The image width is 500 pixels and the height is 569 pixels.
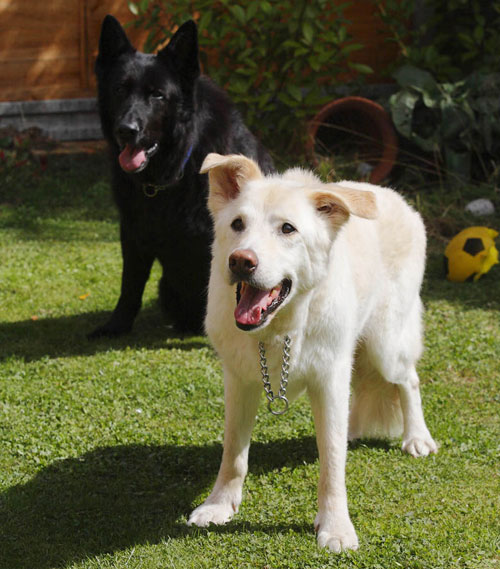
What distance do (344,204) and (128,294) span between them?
2654 mm

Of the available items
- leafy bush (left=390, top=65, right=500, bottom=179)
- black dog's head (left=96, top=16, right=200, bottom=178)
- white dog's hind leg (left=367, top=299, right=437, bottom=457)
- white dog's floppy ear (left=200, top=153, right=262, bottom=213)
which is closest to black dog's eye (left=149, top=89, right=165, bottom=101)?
black dog's head (left=96, top=16, right=200, bottom=178)

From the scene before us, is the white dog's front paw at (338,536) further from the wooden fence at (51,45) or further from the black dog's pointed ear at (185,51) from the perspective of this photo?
the wooden fence at (51,45)

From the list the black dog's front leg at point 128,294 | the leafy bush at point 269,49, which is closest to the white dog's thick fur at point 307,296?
the black dog's front leg at point 128,294

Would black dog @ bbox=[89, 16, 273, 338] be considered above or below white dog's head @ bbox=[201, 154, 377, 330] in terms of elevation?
below

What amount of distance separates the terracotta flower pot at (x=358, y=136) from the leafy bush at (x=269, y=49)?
23 centimetres

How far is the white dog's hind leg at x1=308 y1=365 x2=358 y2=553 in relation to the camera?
9.57ft

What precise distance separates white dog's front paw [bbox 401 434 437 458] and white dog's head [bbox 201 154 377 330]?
131cm

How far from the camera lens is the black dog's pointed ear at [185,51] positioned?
445 centimetres

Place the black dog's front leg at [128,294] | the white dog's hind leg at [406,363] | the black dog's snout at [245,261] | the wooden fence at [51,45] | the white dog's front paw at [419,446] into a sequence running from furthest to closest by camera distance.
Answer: the wooden fence at [51,45] → the black dog's front leg at [128,294] → the white dog's front paw at [419,446] → the white dog's hind leg at [406,363] → the black dog's snout at [245,261]

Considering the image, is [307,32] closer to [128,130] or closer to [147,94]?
[147,94]

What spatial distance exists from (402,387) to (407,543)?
2.97 feet

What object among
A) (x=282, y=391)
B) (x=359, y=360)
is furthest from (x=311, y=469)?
(x=282, y=391)

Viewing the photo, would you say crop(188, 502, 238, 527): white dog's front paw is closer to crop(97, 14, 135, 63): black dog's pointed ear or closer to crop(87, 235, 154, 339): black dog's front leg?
crop(87, 235, 154, 339): black dog's front leg

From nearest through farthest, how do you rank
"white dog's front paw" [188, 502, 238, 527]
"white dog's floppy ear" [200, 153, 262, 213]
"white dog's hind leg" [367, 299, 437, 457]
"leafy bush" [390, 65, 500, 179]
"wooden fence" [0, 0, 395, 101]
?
"white dog's floppy ear" [200, 153, 262, 213] → "white dog's front paw" [188, 502, 238, 527] → "white dog's hind leg" [367, 299, 437, 457] → "leafy bush" [390, 65, 500, 179] → "wooden fence" [0, 0, 395, 101]
